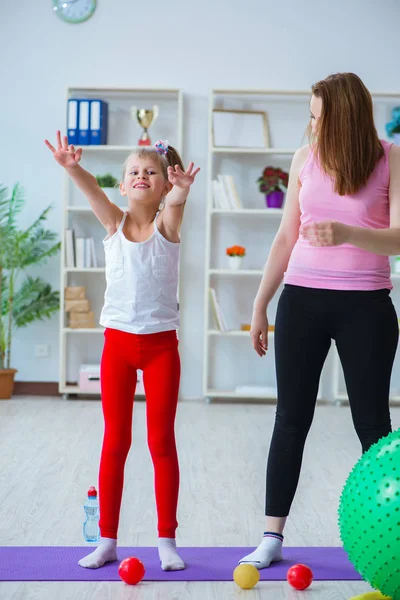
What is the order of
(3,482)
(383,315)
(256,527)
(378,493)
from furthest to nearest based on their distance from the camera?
(3,482)
(256,527)
(383,315)
(378,493)

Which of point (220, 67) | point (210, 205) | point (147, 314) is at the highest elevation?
point (220, 67)

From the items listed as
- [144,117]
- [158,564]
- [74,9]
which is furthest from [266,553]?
[74,9]

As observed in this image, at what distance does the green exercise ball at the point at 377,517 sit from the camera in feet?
5.65

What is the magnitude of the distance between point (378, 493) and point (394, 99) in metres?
4.30

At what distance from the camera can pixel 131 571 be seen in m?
2.04

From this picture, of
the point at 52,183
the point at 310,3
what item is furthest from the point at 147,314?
the point at 310,3

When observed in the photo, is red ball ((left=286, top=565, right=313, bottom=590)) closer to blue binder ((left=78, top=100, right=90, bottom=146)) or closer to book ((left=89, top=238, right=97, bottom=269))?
book ((left=89, top=238, right=97, bottom=269))

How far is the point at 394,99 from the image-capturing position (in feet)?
18.3

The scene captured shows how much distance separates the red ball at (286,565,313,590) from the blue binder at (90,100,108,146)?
3832 mm

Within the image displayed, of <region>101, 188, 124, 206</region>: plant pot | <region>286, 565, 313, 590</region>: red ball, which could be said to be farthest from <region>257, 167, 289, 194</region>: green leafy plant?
<region>286, 565, 313, 590</region>: red ball

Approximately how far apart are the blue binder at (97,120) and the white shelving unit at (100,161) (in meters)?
0.09

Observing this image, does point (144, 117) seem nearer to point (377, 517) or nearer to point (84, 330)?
point (84, 330)

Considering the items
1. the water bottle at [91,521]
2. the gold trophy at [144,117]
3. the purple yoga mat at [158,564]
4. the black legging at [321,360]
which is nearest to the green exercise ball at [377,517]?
the black legging at [321,360]

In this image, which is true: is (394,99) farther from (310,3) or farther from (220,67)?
(220,67)
